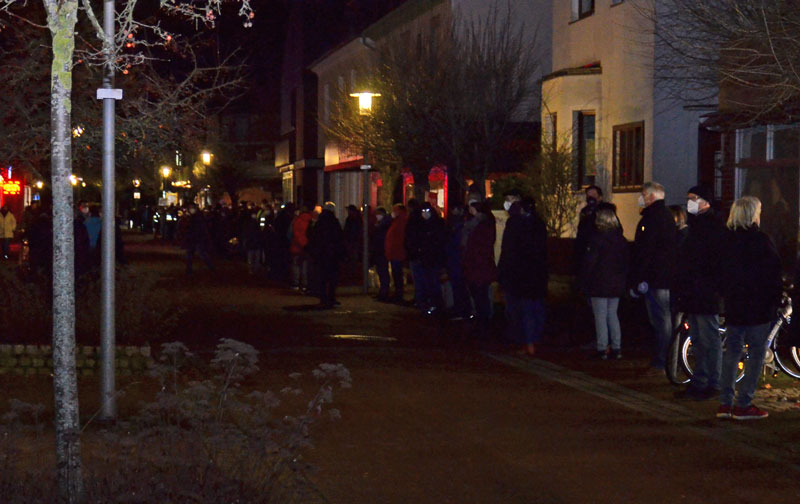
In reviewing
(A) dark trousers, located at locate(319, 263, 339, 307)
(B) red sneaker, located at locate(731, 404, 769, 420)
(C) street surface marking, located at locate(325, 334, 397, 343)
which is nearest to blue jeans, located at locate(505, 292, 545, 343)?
(C) street surface marking, located at locate(325, 334, 397, 343)

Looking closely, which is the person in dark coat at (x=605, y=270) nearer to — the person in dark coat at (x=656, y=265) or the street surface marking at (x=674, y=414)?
the person in dark coat at (x=656, y=265)

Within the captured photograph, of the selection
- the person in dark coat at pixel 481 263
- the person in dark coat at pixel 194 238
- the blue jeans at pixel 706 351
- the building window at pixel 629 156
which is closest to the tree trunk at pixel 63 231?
the blue jeans at pixel 706 351

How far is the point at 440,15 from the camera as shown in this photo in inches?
1287

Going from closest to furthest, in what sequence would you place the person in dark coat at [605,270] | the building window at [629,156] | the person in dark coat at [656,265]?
the person in dark coat at [656,265] < the person in dark coat at [605,270] < the building window at [629,156]

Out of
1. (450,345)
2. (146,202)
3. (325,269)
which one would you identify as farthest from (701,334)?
(146,202)

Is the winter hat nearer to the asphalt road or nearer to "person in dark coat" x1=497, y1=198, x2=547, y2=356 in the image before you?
the asphalt road

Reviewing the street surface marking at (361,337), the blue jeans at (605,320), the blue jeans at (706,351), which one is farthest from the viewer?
the street surface marking at (361,337)

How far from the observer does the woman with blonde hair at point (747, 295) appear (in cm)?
998

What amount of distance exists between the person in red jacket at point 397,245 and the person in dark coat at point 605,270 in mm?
7892

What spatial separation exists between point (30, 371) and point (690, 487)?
672 centimetres

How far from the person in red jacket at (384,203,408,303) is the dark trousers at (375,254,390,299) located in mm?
391

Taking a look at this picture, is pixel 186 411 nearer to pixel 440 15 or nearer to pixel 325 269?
pixel 325 269

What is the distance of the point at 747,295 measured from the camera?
32.7ft

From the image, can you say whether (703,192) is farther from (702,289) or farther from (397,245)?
(397,245)
